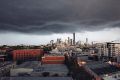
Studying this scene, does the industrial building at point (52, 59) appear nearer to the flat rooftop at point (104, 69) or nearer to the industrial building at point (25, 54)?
the industrial building at point (25, 54)

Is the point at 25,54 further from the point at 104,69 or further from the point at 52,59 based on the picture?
the point at 104,69

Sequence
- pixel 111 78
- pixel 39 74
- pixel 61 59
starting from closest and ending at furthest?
1. pixel 111 78
2. pixel 39 74
3. pixel 61 59

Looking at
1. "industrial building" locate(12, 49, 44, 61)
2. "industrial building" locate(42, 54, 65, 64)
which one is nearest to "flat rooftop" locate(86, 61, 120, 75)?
"industrial building" locate(42, 54, 65, 64)

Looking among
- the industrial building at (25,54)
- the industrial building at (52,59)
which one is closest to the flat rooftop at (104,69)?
the industrial building at (52,59)

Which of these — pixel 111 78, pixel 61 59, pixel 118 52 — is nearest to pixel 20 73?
pixel 111 78

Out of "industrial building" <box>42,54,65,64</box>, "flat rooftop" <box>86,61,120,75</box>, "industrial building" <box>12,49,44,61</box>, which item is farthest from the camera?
"industrial building" <box>12,49,44,61</box>

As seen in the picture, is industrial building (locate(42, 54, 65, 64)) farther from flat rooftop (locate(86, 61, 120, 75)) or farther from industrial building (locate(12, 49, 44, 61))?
flat rooftop (locate(86, 61, 120, 75))

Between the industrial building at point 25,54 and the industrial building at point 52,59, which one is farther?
the industrial building at point 25,54

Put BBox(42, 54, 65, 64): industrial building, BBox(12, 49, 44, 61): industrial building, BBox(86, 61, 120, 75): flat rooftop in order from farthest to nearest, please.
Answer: BBox(12, 49, 44, 61): industrial building → BBox(42, 54, 65, 64): industrial building → BBox(86, 61, 120, 75): flat rooftop

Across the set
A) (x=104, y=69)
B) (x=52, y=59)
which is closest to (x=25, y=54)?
(x=52, y=59)

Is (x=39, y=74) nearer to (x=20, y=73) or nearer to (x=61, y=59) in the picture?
→ (x=20, y=73)

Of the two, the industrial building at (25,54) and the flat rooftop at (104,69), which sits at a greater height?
the industrial building at (25,54)
